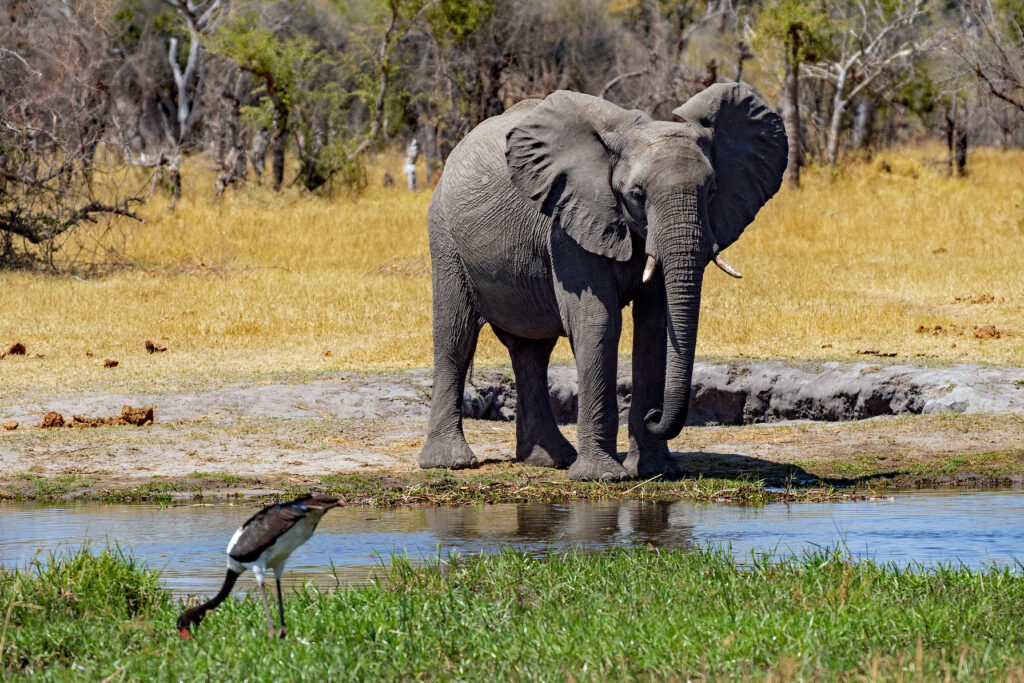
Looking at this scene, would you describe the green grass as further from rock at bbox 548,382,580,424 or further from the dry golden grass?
the dry golden grass

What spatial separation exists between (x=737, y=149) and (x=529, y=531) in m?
3.11

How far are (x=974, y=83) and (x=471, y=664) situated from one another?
28.7 metres

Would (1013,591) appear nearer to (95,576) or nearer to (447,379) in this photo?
(95,576)

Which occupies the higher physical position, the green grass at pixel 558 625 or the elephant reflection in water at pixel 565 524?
the green grass at pixel 558 625

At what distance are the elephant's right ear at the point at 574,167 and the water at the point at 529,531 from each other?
1739 mm

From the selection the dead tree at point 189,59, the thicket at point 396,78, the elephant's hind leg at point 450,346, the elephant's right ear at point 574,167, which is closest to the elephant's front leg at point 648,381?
the elephant's right ear at point 574,167

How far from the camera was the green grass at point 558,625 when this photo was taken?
15.1 ft

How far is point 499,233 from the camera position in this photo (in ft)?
33.1

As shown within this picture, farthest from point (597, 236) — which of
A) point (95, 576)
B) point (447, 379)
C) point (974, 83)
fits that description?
point (974, 83)

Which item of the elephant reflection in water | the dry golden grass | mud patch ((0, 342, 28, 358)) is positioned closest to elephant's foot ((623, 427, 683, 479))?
the elephant reflection in water

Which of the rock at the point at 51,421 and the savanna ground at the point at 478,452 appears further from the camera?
the rock at the point at 51,421

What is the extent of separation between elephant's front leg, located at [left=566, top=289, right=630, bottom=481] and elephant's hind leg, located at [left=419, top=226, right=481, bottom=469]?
121cm

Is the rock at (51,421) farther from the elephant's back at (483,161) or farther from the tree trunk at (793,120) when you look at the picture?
the tree trunk at (793,120)

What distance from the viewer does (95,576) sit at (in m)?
5.83
